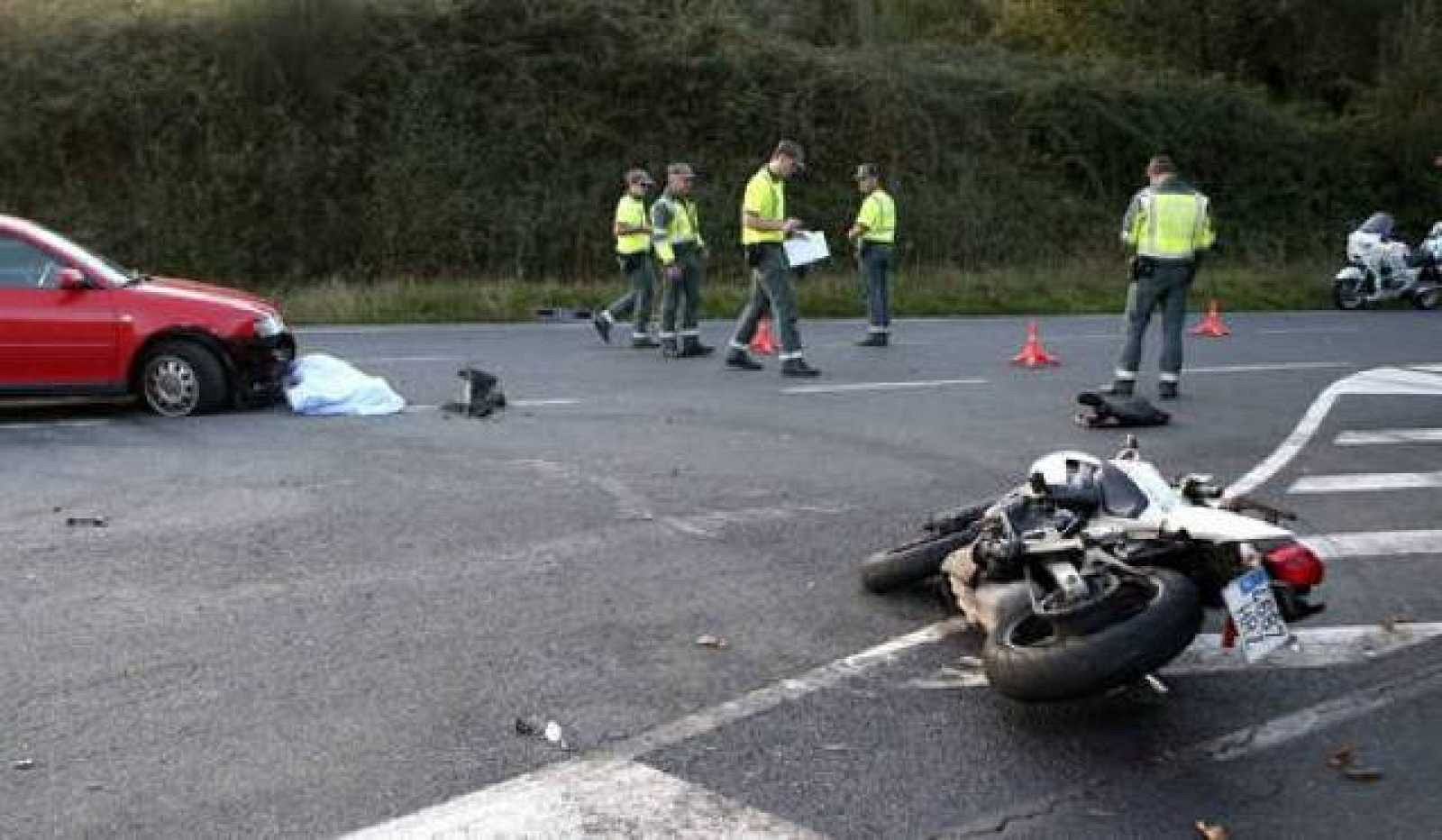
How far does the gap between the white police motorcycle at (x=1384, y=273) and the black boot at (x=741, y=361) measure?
14.3 metres

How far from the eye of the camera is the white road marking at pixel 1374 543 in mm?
7320

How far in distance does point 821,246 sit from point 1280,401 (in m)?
5.10

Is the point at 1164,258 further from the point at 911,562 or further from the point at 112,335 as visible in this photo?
the point at 112,335

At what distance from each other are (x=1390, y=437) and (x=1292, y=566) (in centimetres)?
673

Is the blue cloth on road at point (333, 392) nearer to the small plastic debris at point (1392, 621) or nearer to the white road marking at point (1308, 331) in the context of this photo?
the small plastic debris at point (1392, 621)

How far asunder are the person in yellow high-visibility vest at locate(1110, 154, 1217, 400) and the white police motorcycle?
13.4 m

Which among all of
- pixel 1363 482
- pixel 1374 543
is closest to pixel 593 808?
pixel 1374 543

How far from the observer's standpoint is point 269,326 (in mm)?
11797

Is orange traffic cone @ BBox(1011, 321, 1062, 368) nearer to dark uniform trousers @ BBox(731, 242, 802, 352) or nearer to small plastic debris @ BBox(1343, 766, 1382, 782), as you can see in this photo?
dark uniform trousers @ BBox(731, 242, 802, 352)

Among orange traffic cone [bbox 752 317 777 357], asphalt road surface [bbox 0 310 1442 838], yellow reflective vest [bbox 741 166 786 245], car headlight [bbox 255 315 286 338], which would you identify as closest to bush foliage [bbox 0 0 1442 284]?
orange traffic cone [bbox 752 317 777 357]

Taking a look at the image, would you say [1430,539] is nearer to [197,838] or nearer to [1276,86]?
[197,838]

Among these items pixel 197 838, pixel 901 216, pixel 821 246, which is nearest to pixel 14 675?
pixel 197 838

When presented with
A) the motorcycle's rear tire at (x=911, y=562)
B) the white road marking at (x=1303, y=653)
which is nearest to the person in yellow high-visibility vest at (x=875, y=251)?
the motorcycle's rear tire at (x=911, y=562)

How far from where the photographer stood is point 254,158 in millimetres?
26516
